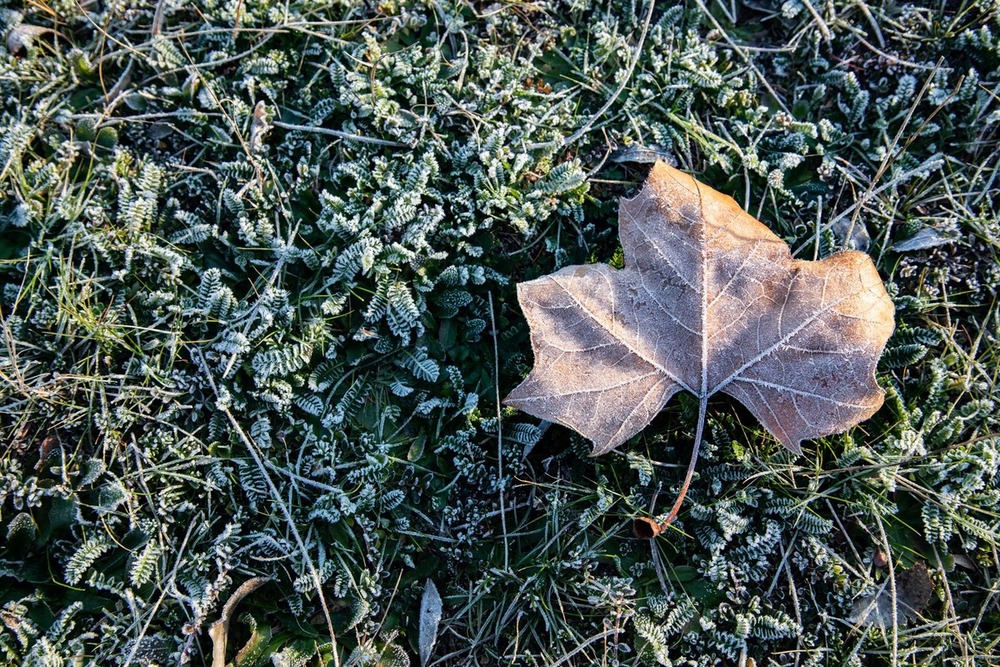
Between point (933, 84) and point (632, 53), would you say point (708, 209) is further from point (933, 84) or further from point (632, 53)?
point (933, 84)

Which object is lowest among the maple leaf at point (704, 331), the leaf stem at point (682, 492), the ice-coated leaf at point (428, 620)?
the ice-coated leaf at point (428, 620)

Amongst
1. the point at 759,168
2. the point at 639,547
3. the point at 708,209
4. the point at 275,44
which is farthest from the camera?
the point at 275,44

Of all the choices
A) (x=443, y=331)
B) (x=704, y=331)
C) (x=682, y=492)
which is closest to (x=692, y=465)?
(x=682, y=492)

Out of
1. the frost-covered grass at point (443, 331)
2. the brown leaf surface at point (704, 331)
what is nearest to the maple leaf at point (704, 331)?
the brown leaf surface at point (704, 331)

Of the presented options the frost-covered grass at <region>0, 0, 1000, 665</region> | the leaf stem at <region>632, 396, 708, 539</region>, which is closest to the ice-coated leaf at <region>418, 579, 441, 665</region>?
the frost-covered grass at <region>0, 0, 1000, 665</region>

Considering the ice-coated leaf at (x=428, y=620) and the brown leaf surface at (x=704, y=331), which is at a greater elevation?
the brown leaf surface at (x=704, y=331)

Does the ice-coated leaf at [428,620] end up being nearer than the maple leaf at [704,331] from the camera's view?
No

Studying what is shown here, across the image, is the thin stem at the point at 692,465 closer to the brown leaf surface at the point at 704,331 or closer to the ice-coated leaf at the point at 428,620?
the brown leaf surface at the point at 704,331

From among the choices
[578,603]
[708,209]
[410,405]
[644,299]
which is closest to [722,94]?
[708,209]
